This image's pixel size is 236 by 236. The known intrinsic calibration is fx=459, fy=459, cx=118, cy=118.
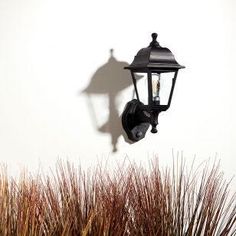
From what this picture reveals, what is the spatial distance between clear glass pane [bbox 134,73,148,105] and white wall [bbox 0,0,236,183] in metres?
0.05

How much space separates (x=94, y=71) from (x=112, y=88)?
0.09m

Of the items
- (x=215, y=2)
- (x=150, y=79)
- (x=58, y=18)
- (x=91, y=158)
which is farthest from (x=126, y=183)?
(x=215, y=2)

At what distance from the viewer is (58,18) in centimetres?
154

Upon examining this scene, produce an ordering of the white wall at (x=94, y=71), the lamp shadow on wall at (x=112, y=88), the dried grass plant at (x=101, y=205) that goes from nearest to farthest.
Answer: the dried grass plant at (x=101, y=205) → the white wall at (x=94, y=71) → the lamp shadow on wall at (x=112, y=88)

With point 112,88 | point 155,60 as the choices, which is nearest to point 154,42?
point 155,60

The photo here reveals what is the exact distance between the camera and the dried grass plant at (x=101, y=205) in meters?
1.19

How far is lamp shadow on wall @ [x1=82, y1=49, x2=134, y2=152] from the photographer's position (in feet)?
5.26

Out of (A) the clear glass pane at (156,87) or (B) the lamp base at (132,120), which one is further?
(B) the lamp base at (132,120)

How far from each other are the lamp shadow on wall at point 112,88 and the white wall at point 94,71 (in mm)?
15

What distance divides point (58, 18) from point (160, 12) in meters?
0.40

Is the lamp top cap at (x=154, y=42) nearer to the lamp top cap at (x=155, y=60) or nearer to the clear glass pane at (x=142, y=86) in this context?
the lamp top cap at (x=155, y=60)

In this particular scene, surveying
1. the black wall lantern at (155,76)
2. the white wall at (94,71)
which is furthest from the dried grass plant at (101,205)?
the black wall lantern at (155,76)

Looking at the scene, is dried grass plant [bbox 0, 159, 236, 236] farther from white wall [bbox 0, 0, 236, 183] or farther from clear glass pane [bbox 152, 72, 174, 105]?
clear glass pane [bbox 152, 72, 174, 105]

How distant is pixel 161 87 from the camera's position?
1524mm
